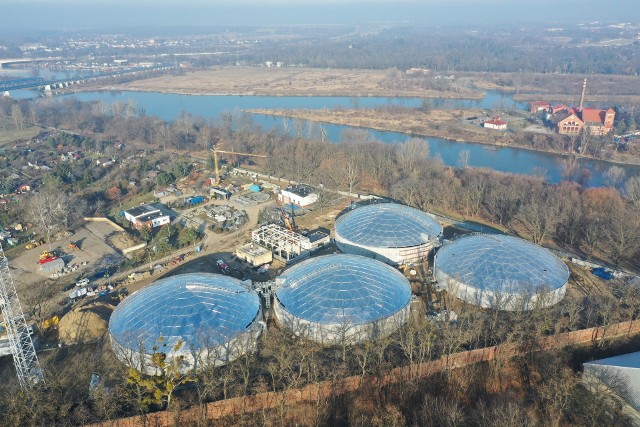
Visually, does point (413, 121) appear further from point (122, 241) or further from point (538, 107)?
point (122, 241)

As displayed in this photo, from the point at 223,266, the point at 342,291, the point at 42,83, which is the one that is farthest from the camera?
the point at 42,83

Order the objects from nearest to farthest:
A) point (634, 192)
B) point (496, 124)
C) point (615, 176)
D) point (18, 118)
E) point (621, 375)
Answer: point (621, 375) → point (634, 192) → point (615, 176) → point (496, 124) → point (18, 118)

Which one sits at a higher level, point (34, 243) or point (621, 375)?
point (621, 375)

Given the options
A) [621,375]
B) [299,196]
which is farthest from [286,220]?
[621,375]

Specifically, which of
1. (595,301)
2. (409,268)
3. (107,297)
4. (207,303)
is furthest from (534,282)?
(107,297)

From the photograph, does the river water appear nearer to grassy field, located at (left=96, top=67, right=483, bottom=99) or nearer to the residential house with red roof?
the residential house with red roof

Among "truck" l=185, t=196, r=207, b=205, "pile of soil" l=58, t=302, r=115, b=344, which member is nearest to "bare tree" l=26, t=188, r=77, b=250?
"truck" l=185, t=196, r=207, b=205

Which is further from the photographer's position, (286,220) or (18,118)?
(18,118)
